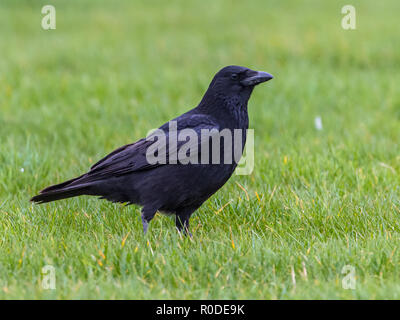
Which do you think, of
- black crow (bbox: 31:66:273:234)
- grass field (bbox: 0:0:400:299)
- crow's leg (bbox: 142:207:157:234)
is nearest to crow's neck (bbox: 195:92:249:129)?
black crow (bbox: 31:66:273:234)

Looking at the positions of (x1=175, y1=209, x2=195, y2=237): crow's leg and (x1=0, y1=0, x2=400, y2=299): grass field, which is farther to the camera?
(x1=175, y1=209, x2=195, y2=237): crow's leg

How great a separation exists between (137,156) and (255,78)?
103 cm

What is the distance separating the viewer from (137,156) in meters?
4.24

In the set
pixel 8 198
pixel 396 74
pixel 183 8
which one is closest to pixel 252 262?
pixel 8 198

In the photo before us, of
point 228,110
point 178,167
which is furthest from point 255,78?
point 178,167

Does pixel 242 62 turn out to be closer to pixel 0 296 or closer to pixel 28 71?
pixel 28 71

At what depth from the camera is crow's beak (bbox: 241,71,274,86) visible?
429cm

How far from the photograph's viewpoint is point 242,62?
31.9ft

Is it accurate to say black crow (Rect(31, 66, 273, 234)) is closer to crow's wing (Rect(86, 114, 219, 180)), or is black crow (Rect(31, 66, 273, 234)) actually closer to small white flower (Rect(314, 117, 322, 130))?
crow's wing (Rect(86, 114, 219, 180))

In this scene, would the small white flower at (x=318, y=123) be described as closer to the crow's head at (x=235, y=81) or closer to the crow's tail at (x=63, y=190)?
the crow's head at (x=235, y=81)

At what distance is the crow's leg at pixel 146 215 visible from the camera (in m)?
4.07

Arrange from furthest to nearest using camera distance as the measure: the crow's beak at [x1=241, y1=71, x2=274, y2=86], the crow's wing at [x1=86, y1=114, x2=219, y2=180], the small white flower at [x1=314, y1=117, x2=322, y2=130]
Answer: the small white flower at [x1=314, y1=117, x2=322, y2=130] → the crow's beak at [x1=241, y1=71, x2=274, y2=86] → the crow's wing at [x1=86, y1=114, x2=219, y2=180]

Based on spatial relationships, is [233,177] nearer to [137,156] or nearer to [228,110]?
[228,110]
